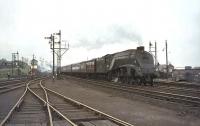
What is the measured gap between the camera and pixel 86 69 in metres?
55.8

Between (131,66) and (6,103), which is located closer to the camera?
(6,103)

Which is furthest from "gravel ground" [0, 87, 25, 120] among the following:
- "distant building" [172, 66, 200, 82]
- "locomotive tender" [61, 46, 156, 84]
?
"distant building" [172, 66, 200, 82]

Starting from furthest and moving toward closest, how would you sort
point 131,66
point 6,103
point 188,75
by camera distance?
point 188,75, point 131,66, point 6,103

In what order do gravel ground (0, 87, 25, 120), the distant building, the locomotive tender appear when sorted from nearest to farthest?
gravel ground (0, 87, 25, 120)
the locomotive tender
the distant building

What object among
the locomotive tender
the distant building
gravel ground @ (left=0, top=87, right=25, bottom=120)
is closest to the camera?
gravel ground @ (left=0, top=87, right=25, bottom=120)

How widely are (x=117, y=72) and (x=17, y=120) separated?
81.8 ft

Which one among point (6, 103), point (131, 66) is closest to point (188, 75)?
point (131, 66)

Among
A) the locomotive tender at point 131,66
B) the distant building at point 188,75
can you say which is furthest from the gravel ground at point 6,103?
the distant building at point 188,75

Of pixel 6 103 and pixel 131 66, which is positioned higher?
pixel 131 66

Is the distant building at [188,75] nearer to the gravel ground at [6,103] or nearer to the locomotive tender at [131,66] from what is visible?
the locomotive tender at [131,66]

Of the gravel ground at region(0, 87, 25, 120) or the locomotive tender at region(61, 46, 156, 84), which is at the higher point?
the locomotive tender at region(61, 46, 156, 84)

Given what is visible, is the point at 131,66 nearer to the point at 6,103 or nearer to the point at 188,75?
the point at 188,75

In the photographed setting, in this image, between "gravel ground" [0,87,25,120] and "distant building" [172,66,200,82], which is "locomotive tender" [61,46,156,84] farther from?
"gravel ground" [0,87,25,120]

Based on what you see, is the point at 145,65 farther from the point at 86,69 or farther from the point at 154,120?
the point at 86,69
